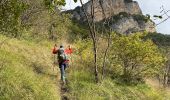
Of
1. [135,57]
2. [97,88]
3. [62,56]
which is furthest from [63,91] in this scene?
[135,57]

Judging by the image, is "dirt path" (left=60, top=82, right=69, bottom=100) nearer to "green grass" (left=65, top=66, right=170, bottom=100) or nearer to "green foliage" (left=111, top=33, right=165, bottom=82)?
"green grass" (left=65, top=66, right=170, bottom=100)

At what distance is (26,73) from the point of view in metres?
19.0

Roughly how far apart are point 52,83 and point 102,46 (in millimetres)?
7062

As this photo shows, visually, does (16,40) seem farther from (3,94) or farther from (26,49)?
(3,94)

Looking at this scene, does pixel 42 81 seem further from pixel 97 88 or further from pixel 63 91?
pixel 97 88

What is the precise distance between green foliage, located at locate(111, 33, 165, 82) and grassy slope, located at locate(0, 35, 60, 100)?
11.3 feet

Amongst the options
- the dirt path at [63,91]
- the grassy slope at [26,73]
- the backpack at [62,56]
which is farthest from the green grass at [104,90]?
the backpack at [62,56]

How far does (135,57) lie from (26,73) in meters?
6.84

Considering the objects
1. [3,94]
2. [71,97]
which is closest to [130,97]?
[71,97]

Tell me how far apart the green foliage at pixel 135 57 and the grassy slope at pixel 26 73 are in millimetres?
3449

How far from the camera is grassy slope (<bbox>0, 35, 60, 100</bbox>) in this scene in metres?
17.2

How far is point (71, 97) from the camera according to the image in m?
19.1

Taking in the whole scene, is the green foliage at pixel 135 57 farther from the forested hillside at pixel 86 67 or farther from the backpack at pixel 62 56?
the backpack at pixel 62 56

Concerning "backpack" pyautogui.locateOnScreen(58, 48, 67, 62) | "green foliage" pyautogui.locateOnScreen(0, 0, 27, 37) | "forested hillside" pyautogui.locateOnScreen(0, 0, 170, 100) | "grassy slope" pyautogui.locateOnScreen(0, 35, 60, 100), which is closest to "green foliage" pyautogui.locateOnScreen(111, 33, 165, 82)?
"forested hillside" pyautogui.locateOnScreen(0, 0, 170, 100)
